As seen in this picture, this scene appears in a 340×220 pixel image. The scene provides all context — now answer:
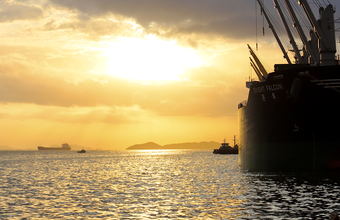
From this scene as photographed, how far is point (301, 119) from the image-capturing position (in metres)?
34.5

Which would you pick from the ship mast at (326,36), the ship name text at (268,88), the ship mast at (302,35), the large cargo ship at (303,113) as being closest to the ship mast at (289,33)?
the ship mast at (302,35)

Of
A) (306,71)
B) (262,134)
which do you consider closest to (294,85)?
(306,71)

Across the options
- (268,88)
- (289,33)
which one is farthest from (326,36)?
(289,33)

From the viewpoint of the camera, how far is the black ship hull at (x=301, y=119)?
33.3 meters

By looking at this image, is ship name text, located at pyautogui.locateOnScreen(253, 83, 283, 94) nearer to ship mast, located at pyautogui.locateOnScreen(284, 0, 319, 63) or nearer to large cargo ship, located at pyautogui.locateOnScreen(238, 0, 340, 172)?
large cargo ship, located at pyautogui.locateOnScreen(238, 0, 340, 172)

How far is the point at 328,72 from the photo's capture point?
33188mm

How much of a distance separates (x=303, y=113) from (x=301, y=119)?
60 cm

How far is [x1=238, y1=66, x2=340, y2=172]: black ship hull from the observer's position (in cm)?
3328

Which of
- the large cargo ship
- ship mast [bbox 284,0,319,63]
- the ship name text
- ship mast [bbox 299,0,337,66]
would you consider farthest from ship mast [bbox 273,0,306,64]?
the ship name text

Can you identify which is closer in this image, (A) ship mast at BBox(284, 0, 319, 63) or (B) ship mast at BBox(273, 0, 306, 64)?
(A) ship mast at BBox(284, 0, 319, 63)

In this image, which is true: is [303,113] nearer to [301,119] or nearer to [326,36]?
[301,119]

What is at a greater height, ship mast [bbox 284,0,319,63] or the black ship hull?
ship mast [bbox 284,0,319,63]

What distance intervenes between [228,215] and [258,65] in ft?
158

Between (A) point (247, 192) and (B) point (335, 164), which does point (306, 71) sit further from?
(A) point (247, 192)
